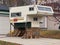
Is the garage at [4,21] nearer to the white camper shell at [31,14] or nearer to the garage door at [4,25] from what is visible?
the garage door at [4,25]

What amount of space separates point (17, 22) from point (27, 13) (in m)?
1.73

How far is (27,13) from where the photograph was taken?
17938mm

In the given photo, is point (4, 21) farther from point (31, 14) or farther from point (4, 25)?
point (31, 14)

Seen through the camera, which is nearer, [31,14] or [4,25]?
[31,14]

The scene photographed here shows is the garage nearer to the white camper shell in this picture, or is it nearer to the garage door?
the garage door

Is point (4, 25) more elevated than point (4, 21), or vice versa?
point (4, 21)

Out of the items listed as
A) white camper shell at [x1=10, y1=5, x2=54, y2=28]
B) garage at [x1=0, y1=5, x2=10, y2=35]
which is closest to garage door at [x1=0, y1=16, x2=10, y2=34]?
garage at [x1=0, y1=5, x2=10, y2=35]

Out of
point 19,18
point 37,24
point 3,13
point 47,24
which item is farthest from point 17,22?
point 47,24

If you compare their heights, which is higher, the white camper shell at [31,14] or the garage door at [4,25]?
the white camper shell at [31,14]

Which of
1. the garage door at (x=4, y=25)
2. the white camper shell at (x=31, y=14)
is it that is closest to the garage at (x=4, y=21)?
the garage door at (x=4, y=25)

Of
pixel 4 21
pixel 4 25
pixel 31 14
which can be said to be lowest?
pixel 4 25

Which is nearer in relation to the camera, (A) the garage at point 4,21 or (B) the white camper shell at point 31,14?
(B) the white camper shell at point 31,14

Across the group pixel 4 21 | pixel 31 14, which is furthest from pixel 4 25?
pixel 31 14

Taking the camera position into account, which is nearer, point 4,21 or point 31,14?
point 31,14
